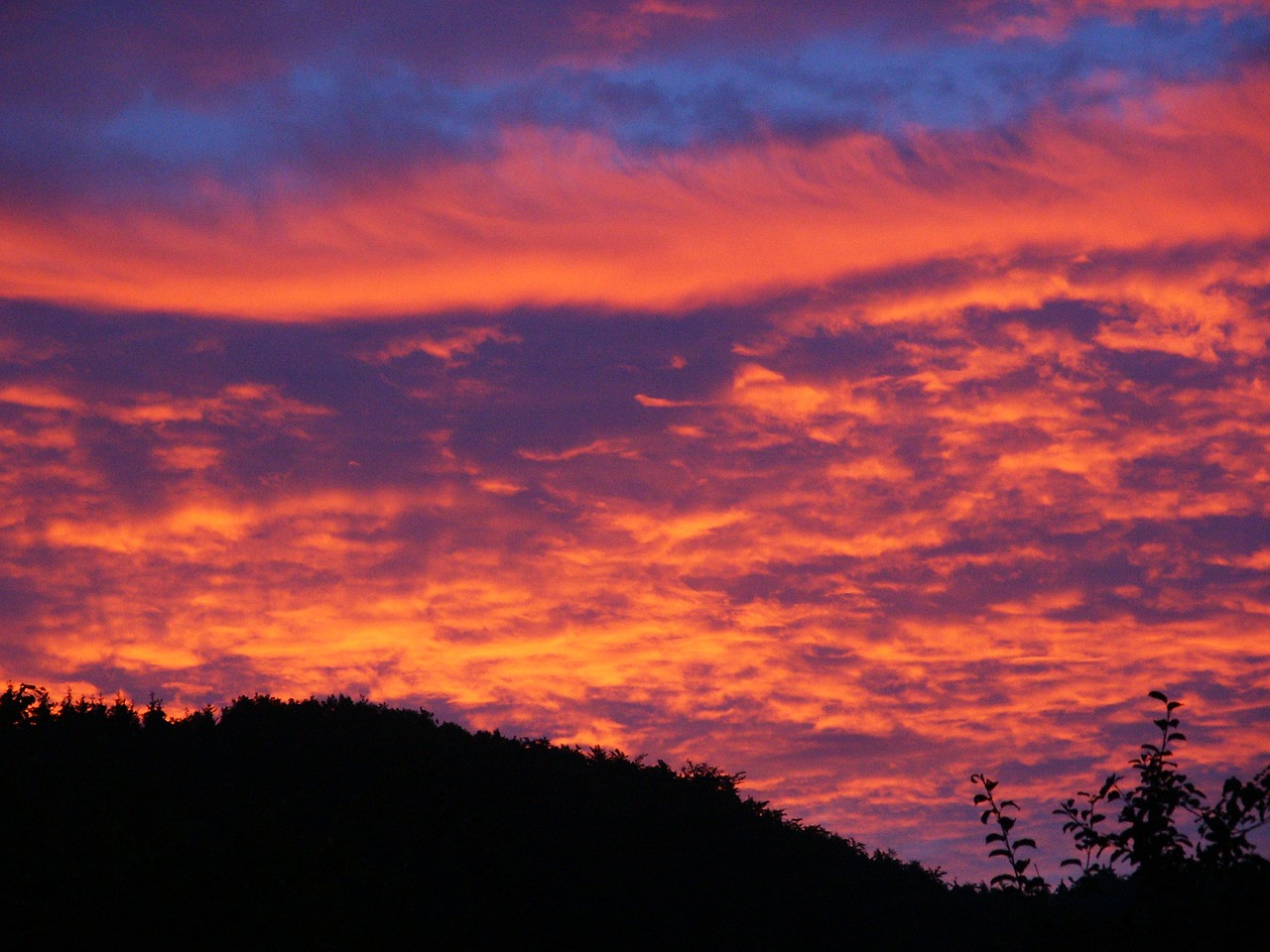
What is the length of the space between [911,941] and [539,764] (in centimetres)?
1366

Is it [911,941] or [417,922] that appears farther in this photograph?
[911,941]

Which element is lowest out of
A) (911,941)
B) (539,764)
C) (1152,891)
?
(911,941)

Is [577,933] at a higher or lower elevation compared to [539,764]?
lower

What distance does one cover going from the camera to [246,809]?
106 feet

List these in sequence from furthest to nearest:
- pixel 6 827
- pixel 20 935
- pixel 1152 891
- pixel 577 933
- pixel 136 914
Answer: pixel 577 933 → pixel 6 827 → pixel 136 914 → pixel 20 935 → pixel 1152 891

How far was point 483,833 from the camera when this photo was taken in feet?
112

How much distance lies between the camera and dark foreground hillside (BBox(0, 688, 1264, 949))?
2688 centimetres

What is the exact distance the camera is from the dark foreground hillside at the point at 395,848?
26.9 meters

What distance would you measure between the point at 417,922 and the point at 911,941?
1535 cm

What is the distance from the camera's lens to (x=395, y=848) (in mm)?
32312

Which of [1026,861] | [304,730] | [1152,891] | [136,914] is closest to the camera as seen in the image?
[1152,891]

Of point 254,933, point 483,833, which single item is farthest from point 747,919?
point 254,933

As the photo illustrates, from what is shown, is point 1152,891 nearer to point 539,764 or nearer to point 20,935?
point 20,935

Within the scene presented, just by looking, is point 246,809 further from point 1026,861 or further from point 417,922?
point 1026,861
